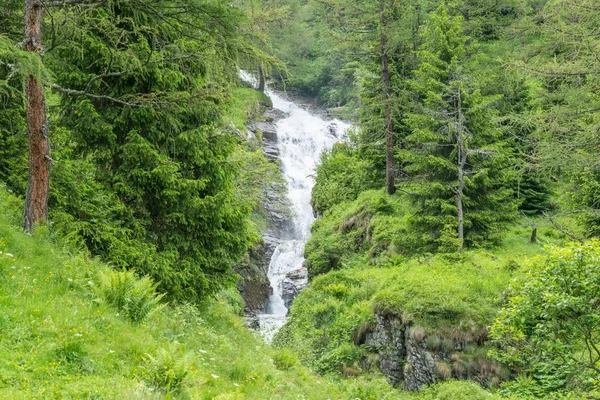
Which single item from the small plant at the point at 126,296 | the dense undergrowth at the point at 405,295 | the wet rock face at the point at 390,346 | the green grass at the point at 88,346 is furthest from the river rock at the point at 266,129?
the small plant at the point at 126,296

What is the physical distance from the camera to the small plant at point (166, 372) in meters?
4.92

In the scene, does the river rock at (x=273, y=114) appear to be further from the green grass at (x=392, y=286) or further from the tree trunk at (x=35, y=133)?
the tree trunk at (x=35, y=133)

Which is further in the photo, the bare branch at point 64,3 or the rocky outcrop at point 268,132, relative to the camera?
the rocky outcrop at point 268,132

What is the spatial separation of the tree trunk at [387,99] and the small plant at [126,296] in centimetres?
1553

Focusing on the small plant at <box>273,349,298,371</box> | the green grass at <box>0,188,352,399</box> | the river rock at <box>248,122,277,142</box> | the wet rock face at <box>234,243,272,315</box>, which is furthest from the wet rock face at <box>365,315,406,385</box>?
the river rock at <box>248,122,277,142</box>

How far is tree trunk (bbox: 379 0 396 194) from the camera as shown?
67.4 feet

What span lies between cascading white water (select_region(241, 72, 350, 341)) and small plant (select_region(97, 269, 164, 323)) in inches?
507

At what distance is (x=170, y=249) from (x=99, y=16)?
4.76 metres

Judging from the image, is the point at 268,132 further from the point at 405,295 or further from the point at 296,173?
the point at 405,295

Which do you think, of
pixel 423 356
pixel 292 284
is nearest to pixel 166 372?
pixel 423 356

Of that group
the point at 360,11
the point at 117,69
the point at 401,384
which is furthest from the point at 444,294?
the point at 360,11

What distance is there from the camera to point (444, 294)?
13.1 metres

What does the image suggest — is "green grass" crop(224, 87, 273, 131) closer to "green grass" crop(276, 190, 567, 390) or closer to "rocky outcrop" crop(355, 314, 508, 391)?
"green grass" crop(276, 190, 567, 390)

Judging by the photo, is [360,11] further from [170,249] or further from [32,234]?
[32,234]
